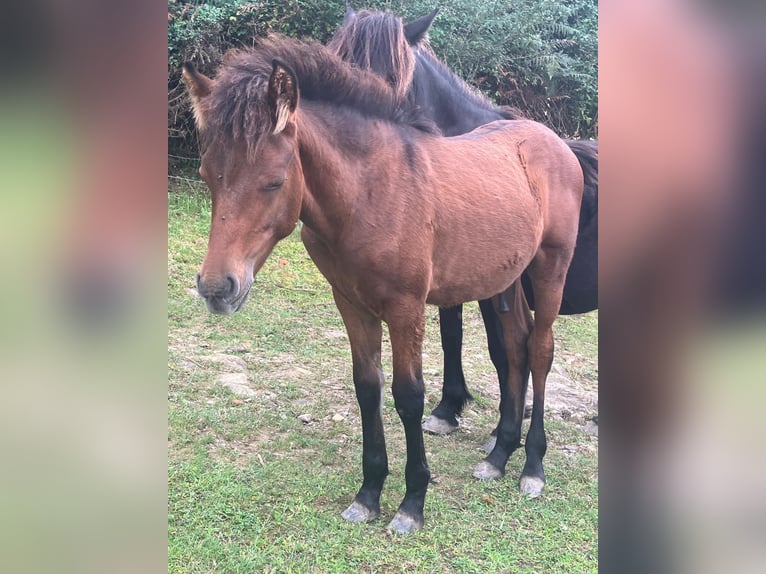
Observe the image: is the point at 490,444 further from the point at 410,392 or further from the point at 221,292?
the point at 221,292

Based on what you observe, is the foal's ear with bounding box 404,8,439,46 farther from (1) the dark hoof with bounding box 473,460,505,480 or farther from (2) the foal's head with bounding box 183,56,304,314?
(1) the dark hoof with bounding box 473,460,505,480

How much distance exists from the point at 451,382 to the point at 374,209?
206 centimetres

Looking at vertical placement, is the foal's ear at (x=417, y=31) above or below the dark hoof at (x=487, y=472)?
above

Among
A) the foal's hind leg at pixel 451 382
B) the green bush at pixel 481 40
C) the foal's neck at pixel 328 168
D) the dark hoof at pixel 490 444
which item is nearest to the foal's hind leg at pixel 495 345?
the dark hoof at pixel 490 444

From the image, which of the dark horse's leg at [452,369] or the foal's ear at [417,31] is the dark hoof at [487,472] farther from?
the foal's ear at [417,31]

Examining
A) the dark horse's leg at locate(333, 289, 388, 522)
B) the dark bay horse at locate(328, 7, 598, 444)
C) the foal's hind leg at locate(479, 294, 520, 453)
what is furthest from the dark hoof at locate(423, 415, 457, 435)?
the dark horse's leg at locate(333, 289, 388, 522)

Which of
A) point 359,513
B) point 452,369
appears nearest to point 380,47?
point 452,369

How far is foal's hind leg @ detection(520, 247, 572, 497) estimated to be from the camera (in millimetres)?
3525

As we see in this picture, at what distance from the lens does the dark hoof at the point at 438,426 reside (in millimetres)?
4230

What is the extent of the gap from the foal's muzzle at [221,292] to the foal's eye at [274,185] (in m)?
0.36

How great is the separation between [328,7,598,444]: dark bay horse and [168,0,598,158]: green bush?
3.99 meters

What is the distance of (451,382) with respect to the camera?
4.31 metres
